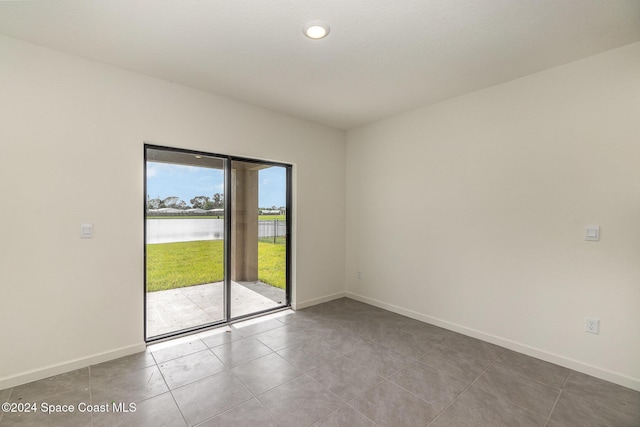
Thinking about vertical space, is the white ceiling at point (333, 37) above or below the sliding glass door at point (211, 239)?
above

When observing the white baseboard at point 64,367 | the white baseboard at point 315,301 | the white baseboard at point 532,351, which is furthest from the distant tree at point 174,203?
the white baseboard at point 532,351

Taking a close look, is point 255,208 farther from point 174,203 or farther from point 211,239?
point 174,203

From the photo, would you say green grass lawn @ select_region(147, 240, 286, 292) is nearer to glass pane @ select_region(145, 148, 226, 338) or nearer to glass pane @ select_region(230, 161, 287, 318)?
glass pane @ select_region(145, 148, 226, 338)

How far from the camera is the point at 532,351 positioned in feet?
9.04

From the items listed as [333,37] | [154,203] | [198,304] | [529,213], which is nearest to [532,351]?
[529,213]

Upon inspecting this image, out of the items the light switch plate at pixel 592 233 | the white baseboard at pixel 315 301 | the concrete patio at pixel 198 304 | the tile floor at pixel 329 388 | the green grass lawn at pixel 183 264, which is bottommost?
the tile floor at pixel 329 388

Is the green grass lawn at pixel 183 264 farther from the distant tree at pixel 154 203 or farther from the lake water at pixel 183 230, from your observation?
the distant tree at pixel 154 203

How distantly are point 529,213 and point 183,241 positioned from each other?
12.3 ft

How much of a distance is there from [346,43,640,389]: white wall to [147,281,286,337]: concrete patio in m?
1.86

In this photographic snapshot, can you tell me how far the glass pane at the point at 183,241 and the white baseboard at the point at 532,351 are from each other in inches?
100

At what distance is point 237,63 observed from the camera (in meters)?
2.61

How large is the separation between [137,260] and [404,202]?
3288 millimetres

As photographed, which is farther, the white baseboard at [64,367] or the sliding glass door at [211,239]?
the sliding glass door at [211,239]

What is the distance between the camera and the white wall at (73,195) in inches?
89.0
